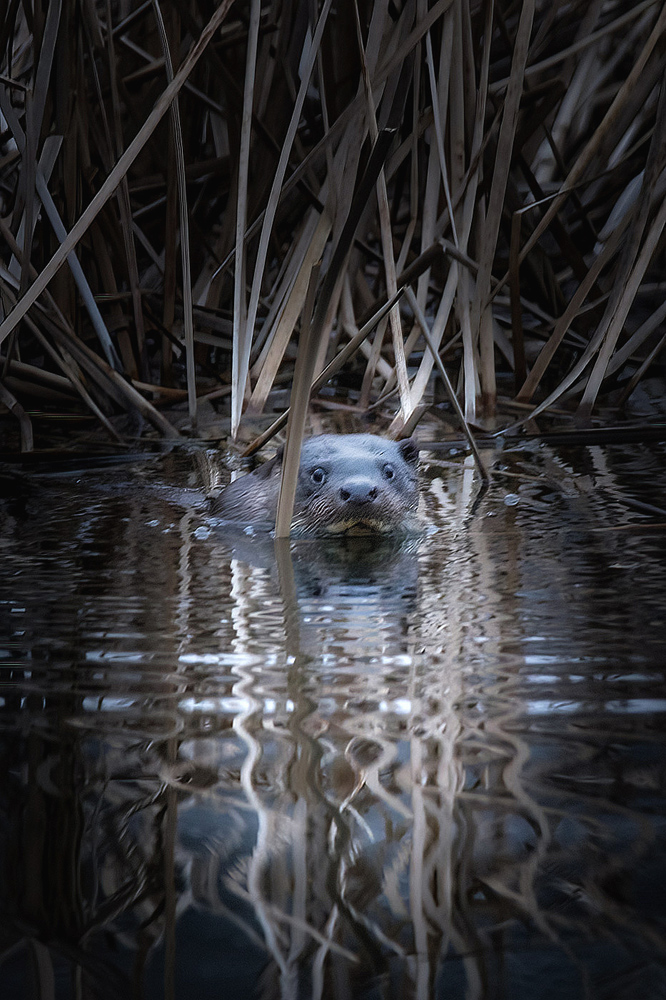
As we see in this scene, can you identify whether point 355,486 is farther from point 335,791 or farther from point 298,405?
point 335,791

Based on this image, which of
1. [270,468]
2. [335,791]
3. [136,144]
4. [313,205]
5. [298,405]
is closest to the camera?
[335,791]

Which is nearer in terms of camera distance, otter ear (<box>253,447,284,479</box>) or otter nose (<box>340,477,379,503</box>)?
otter nose (<box>340,477,379,503</box>)

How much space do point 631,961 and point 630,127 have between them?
3607 millimetres

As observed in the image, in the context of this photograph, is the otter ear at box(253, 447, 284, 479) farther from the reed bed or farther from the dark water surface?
the dark water surface

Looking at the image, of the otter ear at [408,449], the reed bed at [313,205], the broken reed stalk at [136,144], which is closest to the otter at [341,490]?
Answer: the otter ear at [408,449]

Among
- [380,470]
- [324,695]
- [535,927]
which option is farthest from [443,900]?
[380,470]

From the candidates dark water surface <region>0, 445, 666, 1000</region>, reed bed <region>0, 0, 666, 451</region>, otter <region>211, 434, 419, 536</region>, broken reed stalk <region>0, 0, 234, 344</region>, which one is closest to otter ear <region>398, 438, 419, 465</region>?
otter <region>211, 434, 419, 536</region>

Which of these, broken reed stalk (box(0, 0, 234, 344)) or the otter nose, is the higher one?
broken reed stalk (box(0, 0, 234, 344))

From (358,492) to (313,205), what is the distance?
1.13 meters

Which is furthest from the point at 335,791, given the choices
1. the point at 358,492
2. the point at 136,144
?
the point at 136,144

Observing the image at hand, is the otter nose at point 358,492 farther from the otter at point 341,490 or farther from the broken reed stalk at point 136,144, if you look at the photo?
the broken reed stalk at point 136,144

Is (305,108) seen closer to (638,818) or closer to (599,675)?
(599,675)

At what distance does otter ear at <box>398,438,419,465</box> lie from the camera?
99.3 inches

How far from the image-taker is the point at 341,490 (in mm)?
2248
